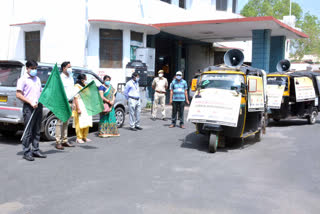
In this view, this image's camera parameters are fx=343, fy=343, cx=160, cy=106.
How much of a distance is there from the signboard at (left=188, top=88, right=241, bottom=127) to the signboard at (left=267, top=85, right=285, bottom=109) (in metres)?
4.58

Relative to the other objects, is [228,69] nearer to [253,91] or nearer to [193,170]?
[253,91]

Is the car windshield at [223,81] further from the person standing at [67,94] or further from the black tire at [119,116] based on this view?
the black tire at [119,116]

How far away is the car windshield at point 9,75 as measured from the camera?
802cm

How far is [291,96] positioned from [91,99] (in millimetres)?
7572

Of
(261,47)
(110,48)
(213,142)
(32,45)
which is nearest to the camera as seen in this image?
(213,142)

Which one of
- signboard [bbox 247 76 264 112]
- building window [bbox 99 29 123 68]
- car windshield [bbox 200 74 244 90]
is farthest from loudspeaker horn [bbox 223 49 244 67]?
building window [bbox 99 29 123 68]

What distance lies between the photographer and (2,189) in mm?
5074

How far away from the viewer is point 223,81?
839 centimetres

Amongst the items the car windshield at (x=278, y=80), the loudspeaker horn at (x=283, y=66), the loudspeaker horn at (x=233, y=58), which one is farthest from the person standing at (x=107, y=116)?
the loudspeaker horn at (x=283, y=66)

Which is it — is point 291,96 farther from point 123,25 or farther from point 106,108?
point 123,25

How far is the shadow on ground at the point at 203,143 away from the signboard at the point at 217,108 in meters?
0.83

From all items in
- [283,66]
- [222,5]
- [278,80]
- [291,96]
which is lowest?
[291,96]

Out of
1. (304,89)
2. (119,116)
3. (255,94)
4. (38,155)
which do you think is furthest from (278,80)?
(38,155)

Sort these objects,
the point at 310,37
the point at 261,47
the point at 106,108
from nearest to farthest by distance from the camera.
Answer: the point at 106,108, the point at 261,47, the point at 310,37
